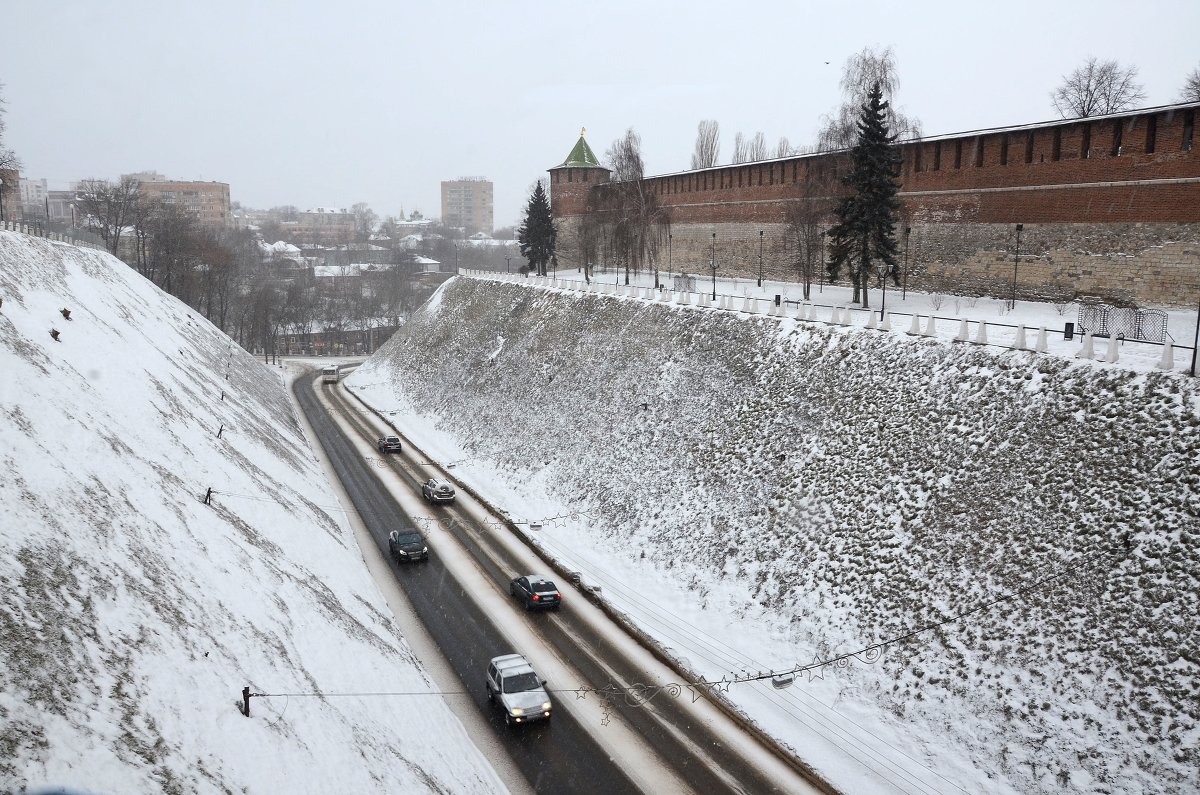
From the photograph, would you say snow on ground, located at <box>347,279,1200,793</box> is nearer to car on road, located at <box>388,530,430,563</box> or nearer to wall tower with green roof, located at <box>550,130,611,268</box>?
car on road, located at <box>388,530,430,563</box>

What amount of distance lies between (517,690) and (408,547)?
7.46 m

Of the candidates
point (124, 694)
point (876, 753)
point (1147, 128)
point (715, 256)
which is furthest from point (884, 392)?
point (715, 256)

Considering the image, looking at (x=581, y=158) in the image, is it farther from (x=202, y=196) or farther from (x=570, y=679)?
(x=202, y=196)

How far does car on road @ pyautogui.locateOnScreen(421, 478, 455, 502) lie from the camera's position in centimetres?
2445

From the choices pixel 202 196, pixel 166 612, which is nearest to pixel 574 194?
pixel 166 612

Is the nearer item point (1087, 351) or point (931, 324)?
point (1087, 351)

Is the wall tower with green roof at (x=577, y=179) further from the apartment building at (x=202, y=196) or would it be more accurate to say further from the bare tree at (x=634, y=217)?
the apartment building at (x=202, y=196)

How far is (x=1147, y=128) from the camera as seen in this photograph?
20406 mm

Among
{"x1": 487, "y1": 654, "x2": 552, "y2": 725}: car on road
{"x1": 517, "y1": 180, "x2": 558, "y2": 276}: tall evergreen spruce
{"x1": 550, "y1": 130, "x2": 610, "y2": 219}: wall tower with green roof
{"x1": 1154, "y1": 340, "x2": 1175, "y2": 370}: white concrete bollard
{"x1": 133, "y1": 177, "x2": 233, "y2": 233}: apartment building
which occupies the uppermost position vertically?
{"x1": 133, "y1": 177, "x2": 233, "y2": 233}: apartment building

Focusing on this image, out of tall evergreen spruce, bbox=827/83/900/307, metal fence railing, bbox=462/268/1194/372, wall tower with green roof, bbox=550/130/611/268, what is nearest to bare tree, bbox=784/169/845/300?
tall evergreen spruce, bbox=827/83/900/307

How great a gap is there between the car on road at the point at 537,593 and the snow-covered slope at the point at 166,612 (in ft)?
9.99

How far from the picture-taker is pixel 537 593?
55.8 ft

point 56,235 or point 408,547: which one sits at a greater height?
point 56,235

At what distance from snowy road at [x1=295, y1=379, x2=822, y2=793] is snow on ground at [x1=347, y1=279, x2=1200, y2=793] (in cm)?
88
